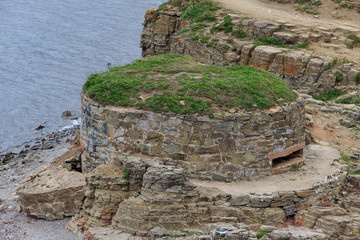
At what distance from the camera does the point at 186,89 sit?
14.1 meters

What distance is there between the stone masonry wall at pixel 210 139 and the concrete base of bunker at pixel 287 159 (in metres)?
0.05

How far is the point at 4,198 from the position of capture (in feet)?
55.8

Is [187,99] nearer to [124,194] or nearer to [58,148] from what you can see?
[124,194]

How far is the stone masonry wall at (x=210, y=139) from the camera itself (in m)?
13.2

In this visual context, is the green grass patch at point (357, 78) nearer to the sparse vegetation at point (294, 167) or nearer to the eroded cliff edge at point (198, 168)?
the eroded cliff edge at point (198, 168)

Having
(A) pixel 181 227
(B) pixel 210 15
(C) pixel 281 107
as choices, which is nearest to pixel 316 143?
(C) pixel 281 107

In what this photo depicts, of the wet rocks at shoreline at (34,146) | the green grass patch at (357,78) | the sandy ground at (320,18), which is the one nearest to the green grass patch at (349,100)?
the green grass patch at (357,78)

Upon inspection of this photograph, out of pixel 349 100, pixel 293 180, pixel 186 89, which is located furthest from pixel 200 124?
pixel 349 100

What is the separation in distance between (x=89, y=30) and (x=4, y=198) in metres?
25.6

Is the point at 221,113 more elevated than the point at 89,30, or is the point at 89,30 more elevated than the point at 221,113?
the point at 221,113

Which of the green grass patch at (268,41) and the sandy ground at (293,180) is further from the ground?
the green grass patch at (268,41)

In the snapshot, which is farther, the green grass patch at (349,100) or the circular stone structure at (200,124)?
the green grass patch at (349,100)

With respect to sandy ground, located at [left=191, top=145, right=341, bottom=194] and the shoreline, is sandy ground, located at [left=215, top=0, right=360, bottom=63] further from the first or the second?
the shoreline

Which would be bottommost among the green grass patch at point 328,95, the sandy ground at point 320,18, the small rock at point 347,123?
the green grass patch at point 328,95
